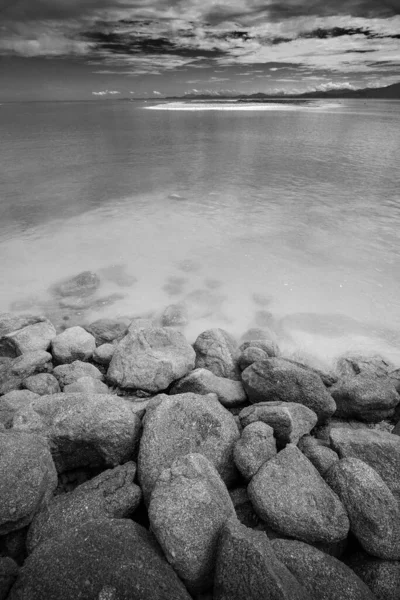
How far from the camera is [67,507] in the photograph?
3076 millimetres

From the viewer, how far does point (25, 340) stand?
5809mm

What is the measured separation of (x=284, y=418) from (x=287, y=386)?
0.80m

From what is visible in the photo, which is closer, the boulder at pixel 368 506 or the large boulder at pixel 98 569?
the large boulder at pixel 98 569

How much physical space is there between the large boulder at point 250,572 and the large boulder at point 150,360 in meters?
2.53

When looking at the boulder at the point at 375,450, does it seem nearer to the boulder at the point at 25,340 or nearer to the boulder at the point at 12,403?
the boulder at the point at 12,403

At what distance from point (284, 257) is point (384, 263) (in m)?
2.65

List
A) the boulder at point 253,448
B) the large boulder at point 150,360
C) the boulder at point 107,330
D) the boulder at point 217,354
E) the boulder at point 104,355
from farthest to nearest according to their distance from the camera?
the boulder at point 107,330 → the boulder at point 104,355 → the boulder at point 217,354 → the large boulder at point 150,360 → the boulder at point 253,448

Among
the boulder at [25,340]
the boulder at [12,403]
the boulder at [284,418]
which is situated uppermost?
the boulder at [284,418]

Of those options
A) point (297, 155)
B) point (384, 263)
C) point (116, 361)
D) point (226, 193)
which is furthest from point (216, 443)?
point (297, 155)

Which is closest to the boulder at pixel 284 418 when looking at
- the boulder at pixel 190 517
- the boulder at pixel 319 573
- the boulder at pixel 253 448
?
the boulder at pixel 253 448

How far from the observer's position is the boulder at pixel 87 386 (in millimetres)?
4637

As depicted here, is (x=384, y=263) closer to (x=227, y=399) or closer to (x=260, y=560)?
(x=227, y=399)

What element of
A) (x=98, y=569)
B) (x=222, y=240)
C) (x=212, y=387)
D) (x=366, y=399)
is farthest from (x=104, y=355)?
(x=222, y=240)

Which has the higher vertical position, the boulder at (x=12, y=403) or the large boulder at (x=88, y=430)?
the large boulder at (x=88, y=430)
